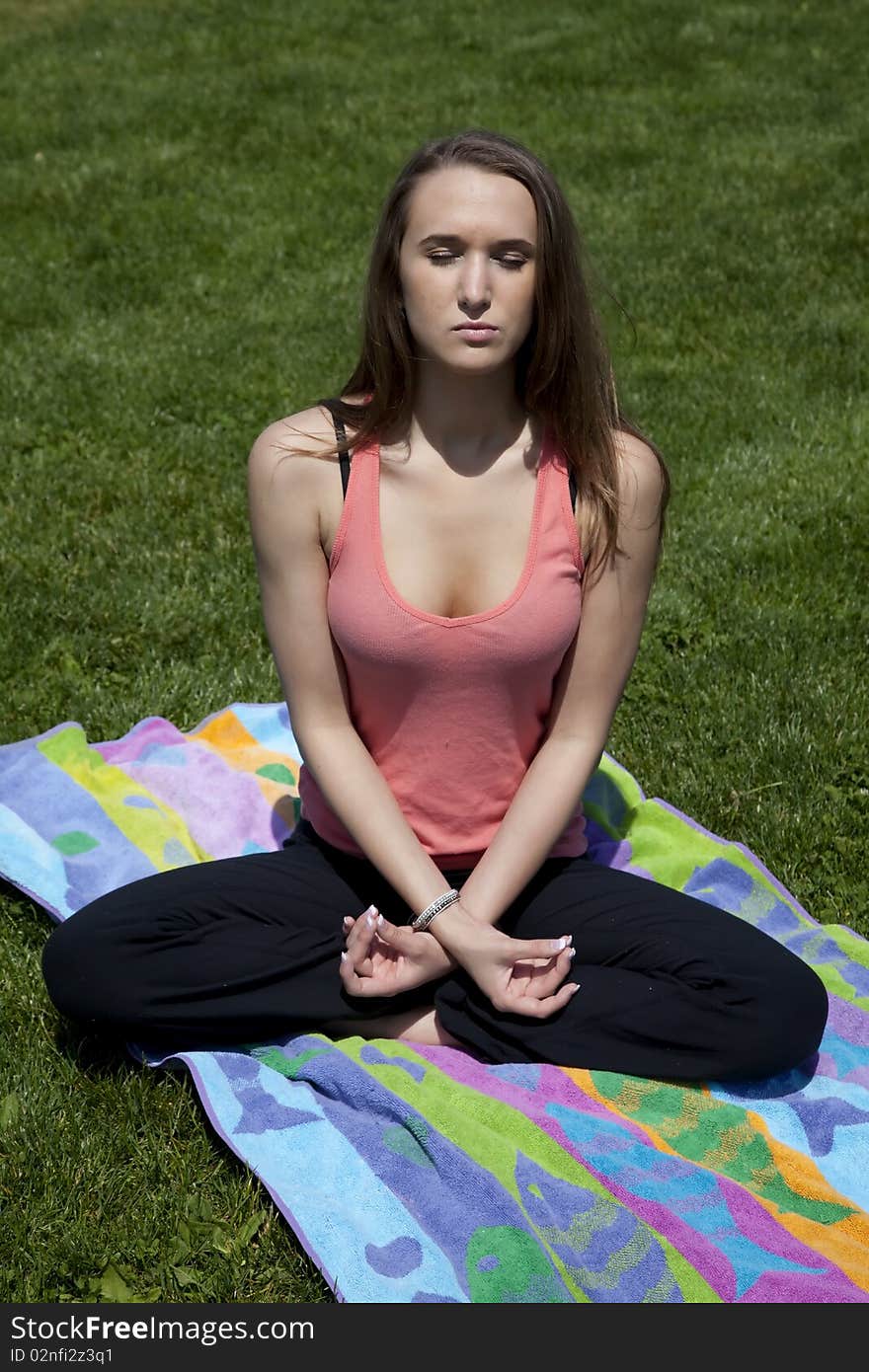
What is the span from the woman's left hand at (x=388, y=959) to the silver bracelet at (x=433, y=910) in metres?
0.02

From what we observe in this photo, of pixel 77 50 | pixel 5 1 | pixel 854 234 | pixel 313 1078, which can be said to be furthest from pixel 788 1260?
pixel 5 1

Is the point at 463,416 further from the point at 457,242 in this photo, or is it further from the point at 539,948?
the point at 539,948

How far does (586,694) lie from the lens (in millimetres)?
3393

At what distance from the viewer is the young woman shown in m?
3.13

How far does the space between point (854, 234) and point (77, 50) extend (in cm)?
719

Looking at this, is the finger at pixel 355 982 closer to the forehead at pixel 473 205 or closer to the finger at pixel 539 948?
the finger at pixel 539 948

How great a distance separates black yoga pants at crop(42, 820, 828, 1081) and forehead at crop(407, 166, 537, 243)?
154 cm

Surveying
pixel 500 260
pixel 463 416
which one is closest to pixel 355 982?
pixel 463 416

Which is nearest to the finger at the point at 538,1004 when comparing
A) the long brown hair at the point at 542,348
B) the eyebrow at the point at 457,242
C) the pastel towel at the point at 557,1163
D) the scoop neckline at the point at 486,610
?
the pastel towel at the point at 557,1163

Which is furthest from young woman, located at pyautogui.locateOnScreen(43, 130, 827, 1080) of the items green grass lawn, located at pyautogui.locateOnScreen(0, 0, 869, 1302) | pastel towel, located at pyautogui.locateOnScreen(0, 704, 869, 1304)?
green grass lawn, located at pyautogui.locateOnScreen(0, 0, 869, 1302)

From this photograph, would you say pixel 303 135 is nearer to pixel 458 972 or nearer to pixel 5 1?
pixel 5 1

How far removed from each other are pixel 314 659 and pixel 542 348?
2.89 feet

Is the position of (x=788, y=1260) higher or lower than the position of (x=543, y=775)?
lower

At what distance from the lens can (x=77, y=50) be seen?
12.0 metres
